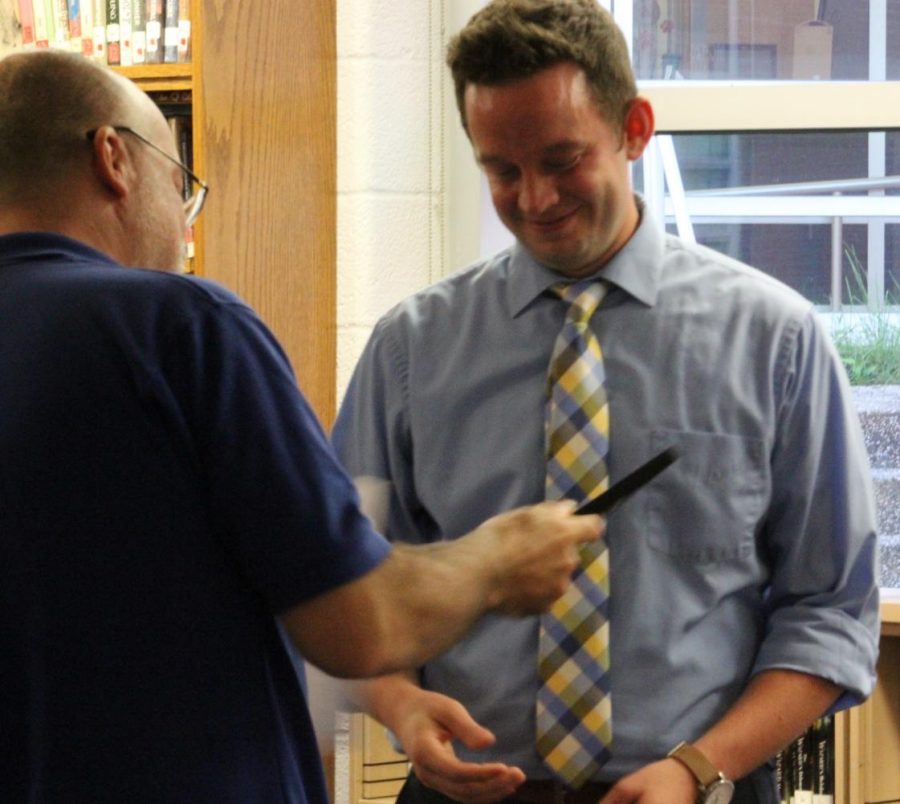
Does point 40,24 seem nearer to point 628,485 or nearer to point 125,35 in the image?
point 125,35

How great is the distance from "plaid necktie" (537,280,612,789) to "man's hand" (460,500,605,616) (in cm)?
14

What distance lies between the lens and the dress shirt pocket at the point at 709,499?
4.98ft

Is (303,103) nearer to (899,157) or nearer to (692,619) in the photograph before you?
(899,157)

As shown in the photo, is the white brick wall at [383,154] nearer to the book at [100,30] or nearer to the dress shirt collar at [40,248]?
the book at [100,30]

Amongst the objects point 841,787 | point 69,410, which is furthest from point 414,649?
point 841,787

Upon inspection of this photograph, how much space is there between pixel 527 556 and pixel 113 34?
6.22 ft

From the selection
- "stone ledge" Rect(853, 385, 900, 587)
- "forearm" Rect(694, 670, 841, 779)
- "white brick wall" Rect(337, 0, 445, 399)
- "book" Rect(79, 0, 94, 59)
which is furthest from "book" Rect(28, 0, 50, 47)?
"forearm" Rect(694, 670, 841, 779)

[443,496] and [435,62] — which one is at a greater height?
[435,62]

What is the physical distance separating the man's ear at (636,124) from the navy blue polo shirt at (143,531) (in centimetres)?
65

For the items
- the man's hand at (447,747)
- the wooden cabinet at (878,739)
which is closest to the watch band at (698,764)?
the man's hand at (447,747)

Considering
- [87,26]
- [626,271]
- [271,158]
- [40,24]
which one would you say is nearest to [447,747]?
[626,271]

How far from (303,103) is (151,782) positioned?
73.1 inches

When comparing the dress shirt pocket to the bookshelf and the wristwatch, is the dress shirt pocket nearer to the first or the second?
the wristwatch

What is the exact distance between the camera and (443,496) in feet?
5.25
